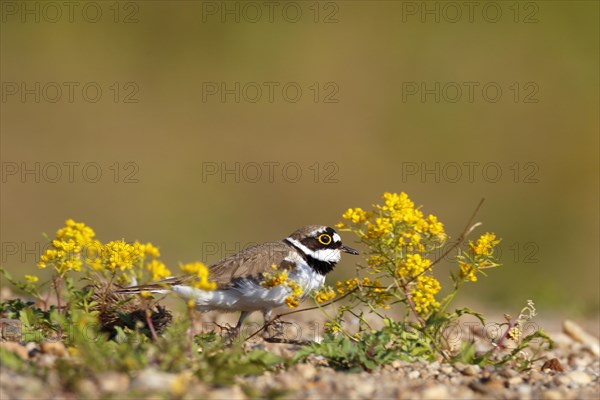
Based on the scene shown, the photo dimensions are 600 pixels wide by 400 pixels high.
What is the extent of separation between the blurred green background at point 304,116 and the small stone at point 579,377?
9.96 meters

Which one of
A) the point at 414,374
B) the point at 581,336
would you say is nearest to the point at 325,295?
the point at 414,374

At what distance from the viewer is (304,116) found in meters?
20.5

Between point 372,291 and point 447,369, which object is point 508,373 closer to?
point 447,369

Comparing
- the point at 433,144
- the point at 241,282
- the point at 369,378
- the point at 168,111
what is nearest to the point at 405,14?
the point at 433,144

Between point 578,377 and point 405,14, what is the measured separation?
57.3ft

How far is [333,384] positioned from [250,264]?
7.81ft

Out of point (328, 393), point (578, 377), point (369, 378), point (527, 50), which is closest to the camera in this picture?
point (328, 393)

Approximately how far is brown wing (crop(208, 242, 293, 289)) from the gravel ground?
3.86 ft

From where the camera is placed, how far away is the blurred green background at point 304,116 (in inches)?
682

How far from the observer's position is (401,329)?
218 inches

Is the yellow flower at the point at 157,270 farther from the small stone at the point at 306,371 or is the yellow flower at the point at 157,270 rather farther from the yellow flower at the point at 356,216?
the yellow flower at the point at 356,216

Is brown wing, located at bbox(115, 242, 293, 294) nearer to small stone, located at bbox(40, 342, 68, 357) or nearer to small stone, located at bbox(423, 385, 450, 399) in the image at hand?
small stone, located at bbox(40, 342, 68, 357)

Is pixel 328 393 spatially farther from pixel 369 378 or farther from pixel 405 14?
pixel 405 14

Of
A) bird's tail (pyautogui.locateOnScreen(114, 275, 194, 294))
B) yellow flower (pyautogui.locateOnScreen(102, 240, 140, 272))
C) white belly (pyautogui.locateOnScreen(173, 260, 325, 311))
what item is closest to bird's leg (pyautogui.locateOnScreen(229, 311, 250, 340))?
white belly (pyautogui.locateOnScreen(173, 260, 325, 311))
